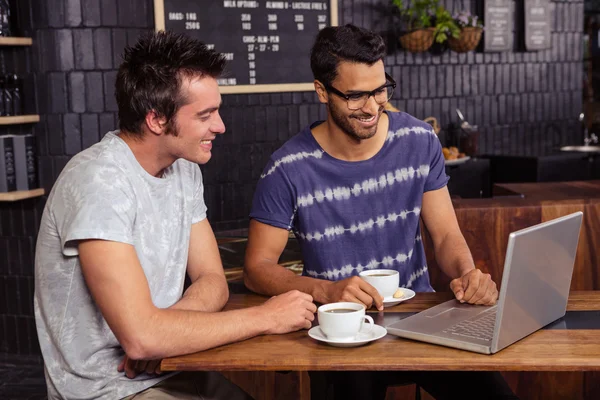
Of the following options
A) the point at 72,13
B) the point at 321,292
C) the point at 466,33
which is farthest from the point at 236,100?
the point at 321,292

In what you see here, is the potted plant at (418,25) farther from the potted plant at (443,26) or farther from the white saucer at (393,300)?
the white saucer at (393,300)

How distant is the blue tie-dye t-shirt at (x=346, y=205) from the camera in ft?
8.68

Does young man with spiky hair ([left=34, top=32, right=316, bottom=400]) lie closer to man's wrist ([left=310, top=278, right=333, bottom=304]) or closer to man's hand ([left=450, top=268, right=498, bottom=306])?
man's wrist ([left=310, top=278, right=333, bottom=304])

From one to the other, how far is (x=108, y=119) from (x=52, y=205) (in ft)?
10.1

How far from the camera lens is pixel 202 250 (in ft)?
7.77

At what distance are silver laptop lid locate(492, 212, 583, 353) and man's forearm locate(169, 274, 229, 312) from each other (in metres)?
0.74

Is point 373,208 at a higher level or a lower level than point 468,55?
lower

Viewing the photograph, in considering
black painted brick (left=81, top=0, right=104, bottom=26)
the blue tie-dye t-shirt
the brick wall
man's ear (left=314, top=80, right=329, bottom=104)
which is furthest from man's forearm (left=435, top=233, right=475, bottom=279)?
black painted brick (left=81, top=0, right=104, bottom=26)

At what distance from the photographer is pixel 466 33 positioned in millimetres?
6371

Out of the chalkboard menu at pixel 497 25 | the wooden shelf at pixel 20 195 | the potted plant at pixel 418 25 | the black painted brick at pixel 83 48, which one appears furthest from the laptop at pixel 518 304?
the chalkboard menu at pixel 497 25

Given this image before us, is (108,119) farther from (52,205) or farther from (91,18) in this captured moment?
(52,205)

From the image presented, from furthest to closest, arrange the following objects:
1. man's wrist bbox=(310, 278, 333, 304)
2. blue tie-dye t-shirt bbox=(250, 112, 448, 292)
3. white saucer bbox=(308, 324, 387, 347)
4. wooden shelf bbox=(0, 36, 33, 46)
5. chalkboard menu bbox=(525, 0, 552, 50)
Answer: chalkboard menu bbox=(525, 0, 552, 50), wooden shelf bbox=(0, 36, 33, 46), blue tie-dye t-shirt bbox=(250, 112, 448, 292), man's wrist bbox=(310, 278, 333, 304), white saucer bbox=(308, 324, 387, 347)

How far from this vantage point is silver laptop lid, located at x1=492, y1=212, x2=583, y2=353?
1.74 m

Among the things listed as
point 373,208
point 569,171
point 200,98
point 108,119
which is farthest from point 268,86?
point 200,98
